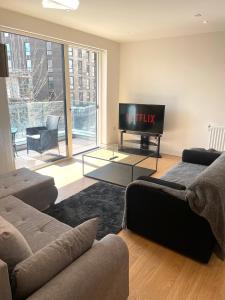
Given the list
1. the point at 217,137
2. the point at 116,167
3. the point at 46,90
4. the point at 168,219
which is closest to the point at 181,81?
the point at 217,137

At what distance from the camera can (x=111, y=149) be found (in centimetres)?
426

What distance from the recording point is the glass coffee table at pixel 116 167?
143 inches

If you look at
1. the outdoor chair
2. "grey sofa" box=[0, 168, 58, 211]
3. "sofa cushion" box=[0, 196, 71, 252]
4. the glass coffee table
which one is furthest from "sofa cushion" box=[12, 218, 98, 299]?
the outdoor chair

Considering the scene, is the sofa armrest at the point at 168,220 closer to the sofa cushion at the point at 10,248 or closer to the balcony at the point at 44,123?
the sofa cushion at the point at 10,248

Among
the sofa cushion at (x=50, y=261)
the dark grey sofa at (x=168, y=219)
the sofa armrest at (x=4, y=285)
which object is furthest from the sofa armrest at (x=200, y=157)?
the sofa armrest at (x=4, y=285)

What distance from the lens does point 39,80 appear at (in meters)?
3.94

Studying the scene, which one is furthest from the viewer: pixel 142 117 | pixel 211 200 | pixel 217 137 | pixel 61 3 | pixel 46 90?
pixel 142 117

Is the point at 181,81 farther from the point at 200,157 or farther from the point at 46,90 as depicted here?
the point at 46,90

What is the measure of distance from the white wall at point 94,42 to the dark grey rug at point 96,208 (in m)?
1.38

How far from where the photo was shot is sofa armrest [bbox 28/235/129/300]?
41.4 inches

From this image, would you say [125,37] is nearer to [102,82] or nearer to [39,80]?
[102,82]

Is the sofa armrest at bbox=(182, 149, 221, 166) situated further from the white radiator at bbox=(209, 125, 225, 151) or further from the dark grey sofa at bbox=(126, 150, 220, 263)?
the white radiator at bbox=(209, 125, 225, 151)

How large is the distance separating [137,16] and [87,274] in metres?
3.41

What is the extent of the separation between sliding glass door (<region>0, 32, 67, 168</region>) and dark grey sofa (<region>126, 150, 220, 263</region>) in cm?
246
